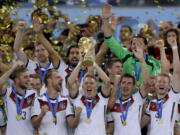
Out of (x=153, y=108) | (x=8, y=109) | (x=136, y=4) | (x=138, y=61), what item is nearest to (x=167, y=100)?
(x=153, y=108)

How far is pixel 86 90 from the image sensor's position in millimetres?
7387

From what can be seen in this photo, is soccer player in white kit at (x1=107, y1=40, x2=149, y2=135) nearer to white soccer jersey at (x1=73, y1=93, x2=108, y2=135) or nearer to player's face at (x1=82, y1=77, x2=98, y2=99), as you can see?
white soccer jersey at (x1=73, y1=93, x2=108, y2=135)

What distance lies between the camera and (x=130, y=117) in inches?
292

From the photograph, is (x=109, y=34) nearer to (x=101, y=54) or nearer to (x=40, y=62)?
(x=101, y=54)

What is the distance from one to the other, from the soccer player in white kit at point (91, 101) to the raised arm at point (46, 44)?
857 mm

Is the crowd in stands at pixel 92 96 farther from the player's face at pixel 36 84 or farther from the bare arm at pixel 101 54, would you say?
the bare arm at pixel 101 54

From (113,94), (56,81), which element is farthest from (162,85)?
(56,81)

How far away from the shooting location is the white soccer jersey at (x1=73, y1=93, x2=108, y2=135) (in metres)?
7.29

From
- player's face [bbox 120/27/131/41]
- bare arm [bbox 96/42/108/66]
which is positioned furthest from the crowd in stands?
player's face [bbox 120/27/131/41]

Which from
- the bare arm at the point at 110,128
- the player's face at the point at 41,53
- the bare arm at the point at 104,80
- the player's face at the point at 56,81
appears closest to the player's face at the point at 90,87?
the bare arm at the point at 104,80

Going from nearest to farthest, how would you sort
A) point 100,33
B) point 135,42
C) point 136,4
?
1. point 135,42
2. point 100,33
3. point 136,4

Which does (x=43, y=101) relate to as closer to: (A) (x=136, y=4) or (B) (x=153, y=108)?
(B) (x=153, y=108)

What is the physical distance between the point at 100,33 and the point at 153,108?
2524 millimetres

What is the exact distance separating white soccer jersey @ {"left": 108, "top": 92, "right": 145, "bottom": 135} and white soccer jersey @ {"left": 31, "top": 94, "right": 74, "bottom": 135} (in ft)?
2.03
